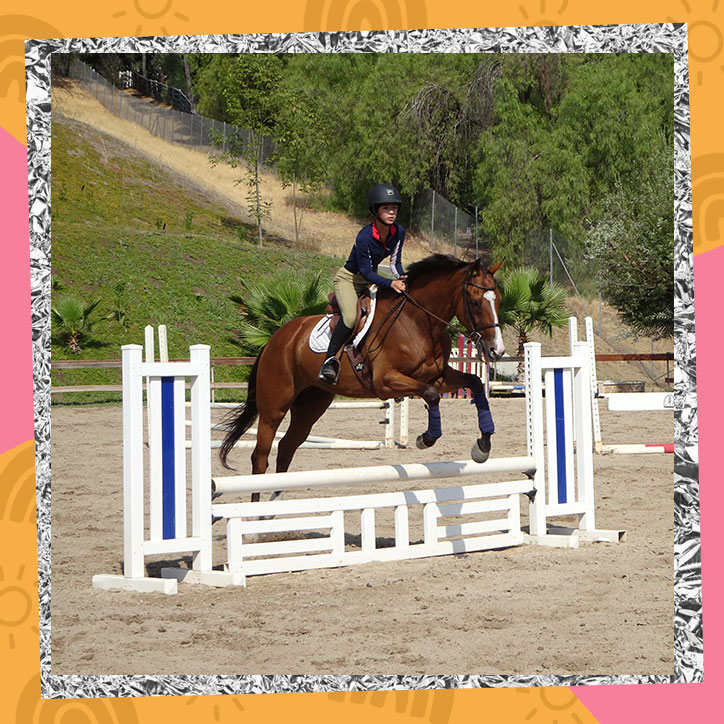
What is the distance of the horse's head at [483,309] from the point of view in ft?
17.4

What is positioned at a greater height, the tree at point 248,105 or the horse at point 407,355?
the tree at point 248,105

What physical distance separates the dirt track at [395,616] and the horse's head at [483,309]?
4.09 ft

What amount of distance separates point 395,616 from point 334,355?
6.91 ft

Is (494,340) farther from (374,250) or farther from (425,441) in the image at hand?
(374,250)

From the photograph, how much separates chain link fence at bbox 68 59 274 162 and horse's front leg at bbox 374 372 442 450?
16.8 metres

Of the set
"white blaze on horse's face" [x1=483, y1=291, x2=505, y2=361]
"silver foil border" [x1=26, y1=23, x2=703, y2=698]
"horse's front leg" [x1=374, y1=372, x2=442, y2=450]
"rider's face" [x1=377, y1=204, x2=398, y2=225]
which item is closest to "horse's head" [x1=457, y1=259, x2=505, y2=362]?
"white blaze on horse's face" [x1=483, y1=291, x2=505, y2=361]

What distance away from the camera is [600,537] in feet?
19.2

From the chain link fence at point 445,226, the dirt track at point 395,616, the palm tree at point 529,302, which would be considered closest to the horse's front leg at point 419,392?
the dirt track at point 395,616

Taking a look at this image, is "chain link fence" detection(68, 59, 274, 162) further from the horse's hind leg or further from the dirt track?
the dirt track

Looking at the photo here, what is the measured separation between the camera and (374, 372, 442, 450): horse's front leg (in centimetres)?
546

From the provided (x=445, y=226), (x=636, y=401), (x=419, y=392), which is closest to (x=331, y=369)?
(x=419, y=392)

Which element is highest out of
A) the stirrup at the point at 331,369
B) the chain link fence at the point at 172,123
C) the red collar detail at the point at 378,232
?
the chain link fence at the point at 172,123

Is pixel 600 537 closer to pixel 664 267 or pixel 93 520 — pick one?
pixel 93 520

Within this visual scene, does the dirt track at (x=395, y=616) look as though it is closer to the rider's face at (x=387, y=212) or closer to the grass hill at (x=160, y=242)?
the rider's face at (x=387, y=212)
